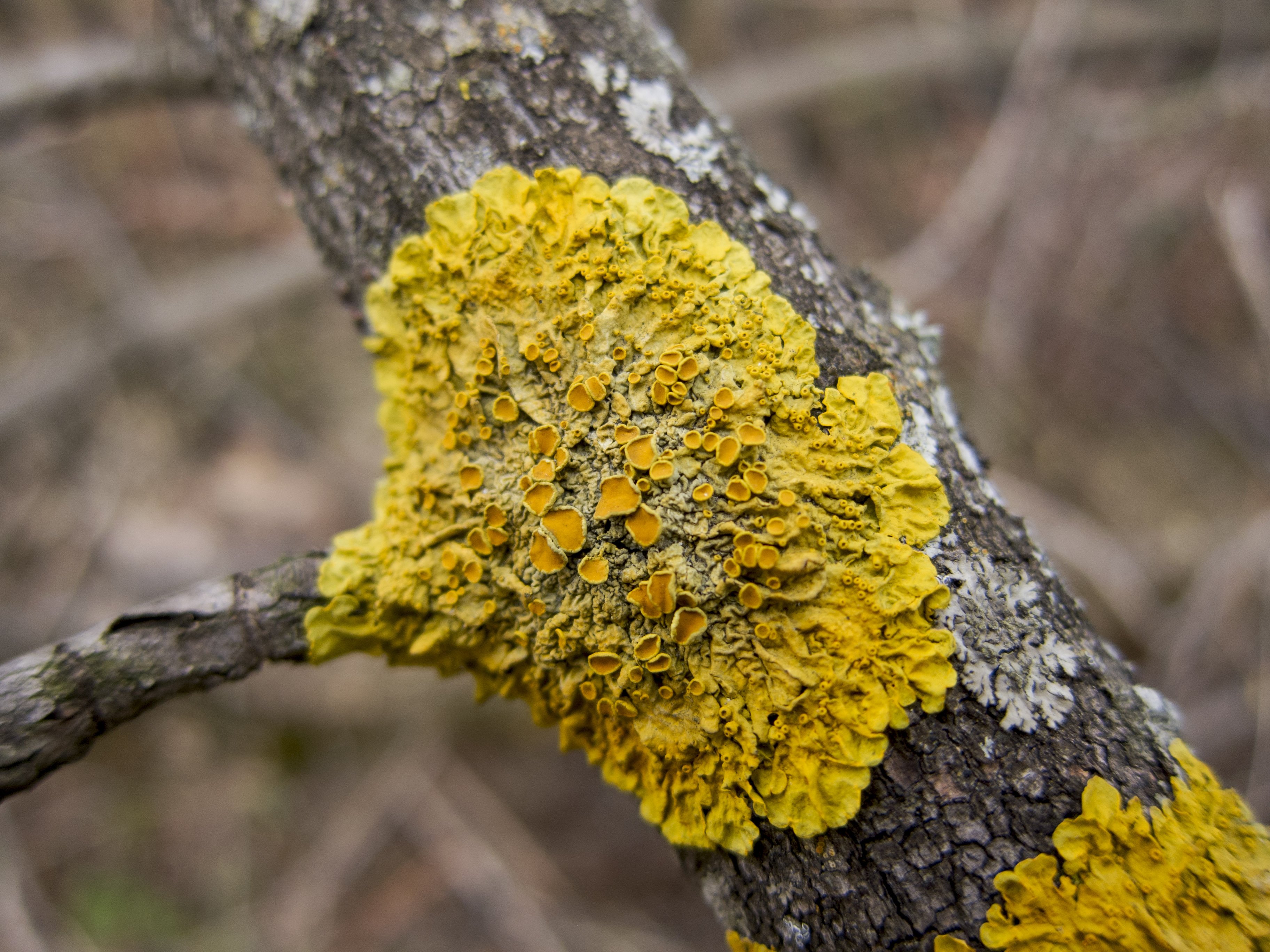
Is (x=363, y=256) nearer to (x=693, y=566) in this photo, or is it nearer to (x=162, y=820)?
(x=693, y=566)

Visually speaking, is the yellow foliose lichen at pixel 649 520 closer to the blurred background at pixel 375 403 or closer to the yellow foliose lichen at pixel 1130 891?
the yellow foliose lichen at pixel 1130 891

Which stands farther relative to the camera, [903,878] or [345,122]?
[345,122]

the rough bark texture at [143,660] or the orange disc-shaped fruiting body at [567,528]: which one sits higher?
the rough bark texture at [143,660]

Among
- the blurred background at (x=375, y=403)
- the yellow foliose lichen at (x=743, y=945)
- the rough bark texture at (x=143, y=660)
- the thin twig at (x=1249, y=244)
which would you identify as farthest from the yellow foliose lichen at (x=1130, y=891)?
the thin twig at (x=1249, y=244)

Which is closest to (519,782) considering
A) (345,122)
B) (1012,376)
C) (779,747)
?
(779,747)

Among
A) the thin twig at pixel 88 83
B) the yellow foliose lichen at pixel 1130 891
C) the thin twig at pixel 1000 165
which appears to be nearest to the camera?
the yellow foliose lichen at pixel 1130 891

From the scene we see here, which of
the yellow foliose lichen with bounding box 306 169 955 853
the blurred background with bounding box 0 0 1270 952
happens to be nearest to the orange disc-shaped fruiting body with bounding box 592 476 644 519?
the yellow foliose lichen with bounding box 306 169 955 853

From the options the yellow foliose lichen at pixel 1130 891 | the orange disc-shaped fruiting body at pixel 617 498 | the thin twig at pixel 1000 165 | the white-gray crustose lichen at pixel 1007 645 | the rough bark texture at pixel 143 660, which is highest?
the thin twig at pixel 1000 165
